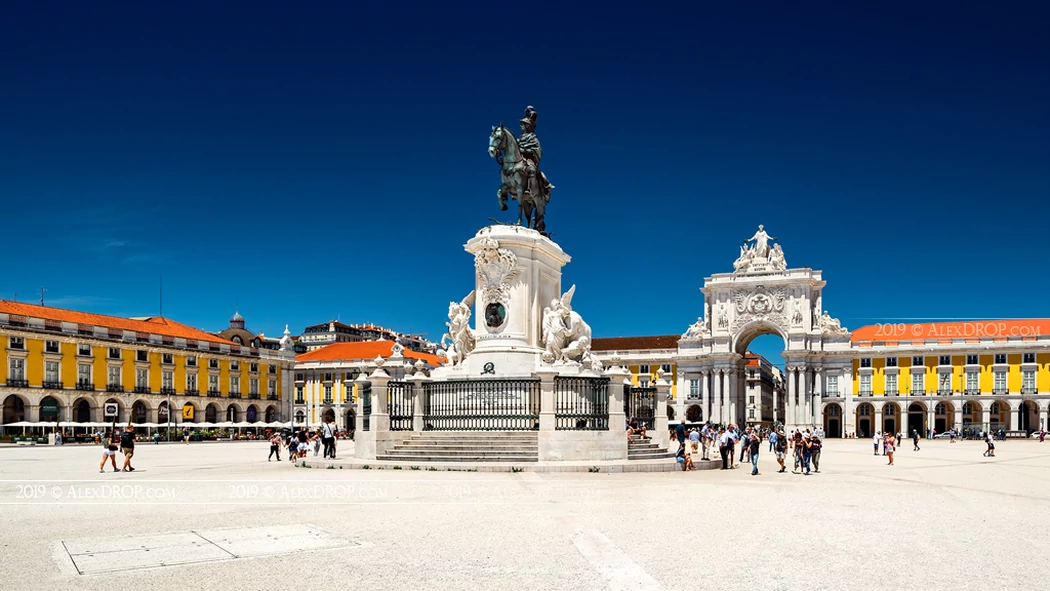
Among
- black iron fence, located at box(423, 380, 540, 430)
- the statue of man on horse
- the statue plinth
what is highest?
the statue of man on horse

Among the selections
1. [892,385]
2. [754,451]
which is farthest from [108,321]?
[892,385]

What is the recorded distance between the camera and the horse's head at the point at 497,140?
77.9 ft

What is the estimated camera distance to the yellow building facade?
2435 inches

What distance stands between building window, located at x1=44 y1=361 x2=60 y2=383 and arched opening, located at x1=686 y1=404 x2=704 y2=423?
194 ft

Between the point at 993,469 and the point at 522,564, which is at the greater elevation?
the point at 522,564

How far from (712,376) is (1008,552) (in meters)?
83.9

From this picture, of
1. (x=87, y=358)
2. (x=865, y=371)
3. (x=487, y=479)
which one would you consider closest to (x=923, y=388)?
(x=865, y=371)

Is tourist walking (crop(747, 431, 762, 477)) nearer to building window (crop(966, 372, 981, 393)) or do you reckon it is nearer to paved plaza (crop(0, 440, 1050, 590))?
paved plaza (crop(0, 440, 1050, 590))

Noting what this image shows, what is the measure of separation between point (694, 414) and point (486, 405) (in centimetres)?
7966

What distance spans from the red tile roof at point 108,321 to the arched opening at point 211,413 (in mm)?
5805

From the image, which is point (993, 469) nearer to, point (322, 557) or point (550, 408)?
point (550, 408)

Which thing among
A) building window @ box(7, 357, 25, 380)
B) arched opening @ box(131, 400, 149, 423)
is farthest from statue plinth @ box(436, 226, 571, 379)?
arched opening @ box(131, 400, 149, 423)

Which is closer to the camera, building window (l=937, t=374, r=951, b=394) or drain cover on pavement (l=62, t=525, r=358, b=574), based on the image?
drain cover on pavement (l=62, t=525, r=358, b=574)

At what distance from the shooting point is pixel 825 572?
318 inches
